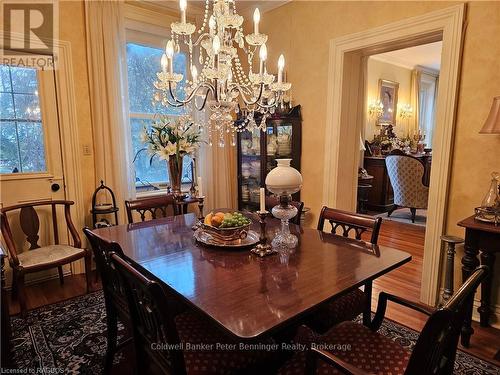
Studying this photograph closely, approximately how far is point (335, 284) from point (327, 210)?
3.02 ft

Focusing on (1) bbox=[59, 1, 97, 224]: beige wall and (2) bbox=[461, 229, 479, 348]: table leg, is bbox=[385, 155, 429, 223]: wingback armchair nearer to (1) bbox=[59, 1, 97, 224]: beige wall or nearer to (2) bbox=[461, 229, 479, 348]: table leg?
(2) bbox=[461, 229, 479, 348]: table leg

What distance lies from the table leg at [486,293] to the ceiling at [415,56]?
4.31m

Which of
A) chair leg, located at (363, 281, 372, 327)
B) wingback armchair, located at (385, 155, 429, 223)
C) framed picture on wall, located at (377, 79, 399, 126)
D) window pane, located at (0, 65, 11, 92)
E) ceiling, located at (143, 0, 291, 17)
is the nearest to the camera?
chair leg, located at (363, 281, 372, 327)

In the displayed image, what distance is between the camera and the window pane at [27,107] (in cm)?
282

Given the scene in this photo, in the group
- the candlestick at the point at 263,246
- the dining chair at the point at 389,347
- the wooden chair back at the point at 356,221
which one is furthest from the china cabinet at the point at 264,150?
the dining chair at the point at 389,347

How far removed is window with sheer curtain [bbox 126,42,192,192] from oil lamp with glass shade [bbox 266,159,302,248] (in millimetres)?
2195

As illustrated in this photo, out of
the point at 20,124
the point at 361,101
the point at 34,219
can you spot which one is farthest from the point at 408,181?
the point at 20,124

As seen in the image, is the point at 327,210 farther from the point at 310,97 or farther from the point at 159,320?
the point at 310,97

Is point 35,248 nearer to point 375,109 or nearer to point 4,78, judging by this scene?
point 4,78

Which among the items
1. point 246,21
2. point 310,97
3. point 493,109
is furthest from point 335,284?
point 246,21

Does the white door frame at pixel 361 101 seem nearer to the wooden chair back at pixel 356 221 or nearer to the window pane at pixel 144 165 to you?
the wooden chair back at pixel 356 221

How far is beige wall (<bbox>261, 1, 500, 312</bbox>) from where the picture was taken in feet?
7.25

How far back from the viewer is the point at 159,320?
3.70 ft

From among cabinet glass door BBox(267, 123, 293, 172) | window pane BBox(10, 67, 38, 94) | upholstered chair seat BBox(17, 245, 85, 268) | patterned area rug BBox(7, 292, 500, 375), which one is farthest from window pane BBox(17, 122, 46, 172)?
cabinet glass door BBox(267, 123, 293, 172)
